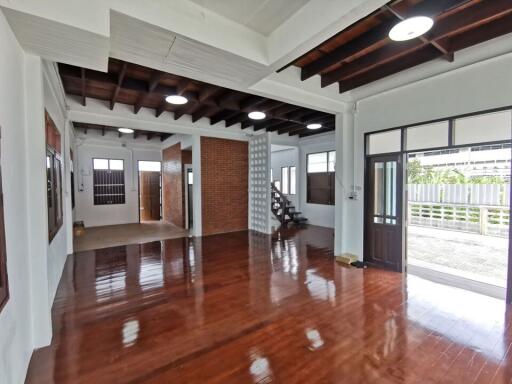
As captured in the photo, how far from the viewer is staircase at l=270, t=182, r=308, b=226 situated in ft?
30.0

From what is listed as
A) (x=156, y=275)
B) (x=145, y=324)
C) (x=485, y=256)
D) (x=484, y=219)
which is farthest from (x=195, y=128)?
(x=484, y=219)

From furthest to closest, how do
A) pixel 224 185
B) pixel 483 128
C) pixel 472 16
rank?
1. pixel 224 185
2. pixel 483 128
3. pixel 472 16

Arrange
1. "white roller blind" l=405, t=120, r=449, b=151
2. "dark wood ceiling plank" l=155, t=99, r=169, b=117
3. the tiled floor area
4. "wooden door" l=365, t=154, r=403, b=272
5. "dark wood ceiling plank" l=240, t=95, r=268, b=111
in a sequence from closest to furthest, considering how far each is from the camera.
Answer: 1. "white roller blind" l=405, t=120, r=449, b=151
2. "wooden door" l=365, t=154, r=403, b=272
3. "dark wood ceiling plank" l=240, t=95, r=268, b=111
4. "dark wood ceiling plank" l=155, t=99, r=169, b=117
5. the tiled floor area

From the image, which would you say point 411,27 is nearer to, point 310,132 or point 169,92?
point 169,92

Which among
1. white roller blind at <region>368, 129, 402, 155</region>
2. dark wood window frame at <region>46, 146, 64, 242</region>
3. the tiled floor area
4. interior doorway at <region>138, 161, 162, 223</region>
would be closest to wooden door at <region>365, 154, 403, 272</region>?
white roller blind at <region>368, 129, 402, 155</region>

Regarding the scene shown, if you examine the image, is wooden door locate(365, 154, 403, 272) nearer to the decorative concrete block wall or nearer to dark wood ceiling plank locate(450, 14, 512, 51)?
dark wood ceiling plank locate(450, 14, 512, 51)

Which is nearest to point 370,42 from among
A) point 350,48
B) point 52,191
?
point 350,48

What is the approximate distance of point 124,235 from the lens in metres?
7.42

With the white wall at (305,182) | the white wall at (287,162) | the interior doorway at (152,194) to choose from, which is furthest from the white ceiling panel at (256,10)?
the interior doorway at (152,194)

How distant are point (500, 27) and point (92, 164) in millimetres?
10489

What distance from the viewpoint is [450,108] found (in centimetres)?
359

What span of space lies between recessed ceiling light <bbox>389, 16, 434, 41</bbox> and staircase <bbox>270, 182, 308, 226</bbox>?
6884 millimetres

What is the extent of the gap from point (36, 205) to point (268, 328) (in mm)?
2589

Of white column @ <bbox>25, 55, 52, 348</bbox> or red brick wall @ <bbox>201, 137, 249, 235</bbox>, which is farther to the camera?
red brick wall @ <bbox>201, 137, 249, 235</bbox>
